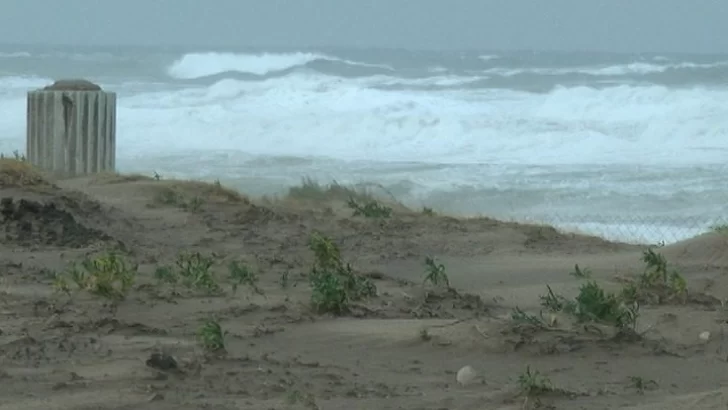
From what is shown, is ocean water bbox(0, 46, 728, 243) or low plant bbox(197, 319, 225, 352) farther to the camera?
ocean water bbox(0, 46, 728, 243)

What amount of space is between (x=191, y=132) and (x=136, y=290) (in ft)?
69.2

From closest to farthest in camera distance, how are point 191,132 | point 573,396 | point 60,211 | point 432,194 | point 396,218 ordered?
point 573,396
point 60,211
point 396,218
point 432,194
point 191,132

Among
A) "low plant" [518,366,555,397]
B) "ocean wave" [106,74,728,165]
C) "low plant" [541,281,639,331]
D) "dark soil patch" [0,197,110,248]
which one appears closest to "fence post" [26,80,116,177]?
"dark soil patch" [0,197,110,248]

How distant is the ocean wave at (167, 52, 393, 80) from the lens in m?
47.9

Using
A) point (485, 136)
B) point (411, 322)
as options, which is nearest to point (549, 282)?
point (411, 322)

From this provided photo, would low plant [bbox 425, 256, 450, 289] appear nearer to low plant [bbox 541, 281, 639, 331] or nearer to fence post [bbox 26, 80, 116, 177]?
low plant [bbox 541, 281, 639, 331]

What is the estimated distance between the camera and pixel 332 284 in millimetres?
5645

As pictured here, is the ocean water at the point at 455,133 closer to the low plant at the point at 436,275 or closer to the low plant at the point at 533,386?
the low plant at the point at 436,275

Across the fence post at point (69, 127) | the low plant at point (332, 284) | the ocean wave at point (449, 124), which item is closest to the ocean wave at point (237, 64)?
the ocean wave at point (449, 124)

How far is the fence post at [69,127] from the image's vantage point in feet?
34.1

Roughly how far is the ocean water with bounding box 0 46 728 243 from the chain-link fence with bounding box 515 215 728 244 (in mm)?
40

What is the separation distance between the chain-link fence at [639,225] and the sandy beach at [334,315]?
3580 mm

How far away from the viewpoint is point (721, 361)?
4.83 meters

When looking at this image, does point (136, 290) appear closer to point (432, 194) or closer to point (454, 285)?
point (454, 285)
